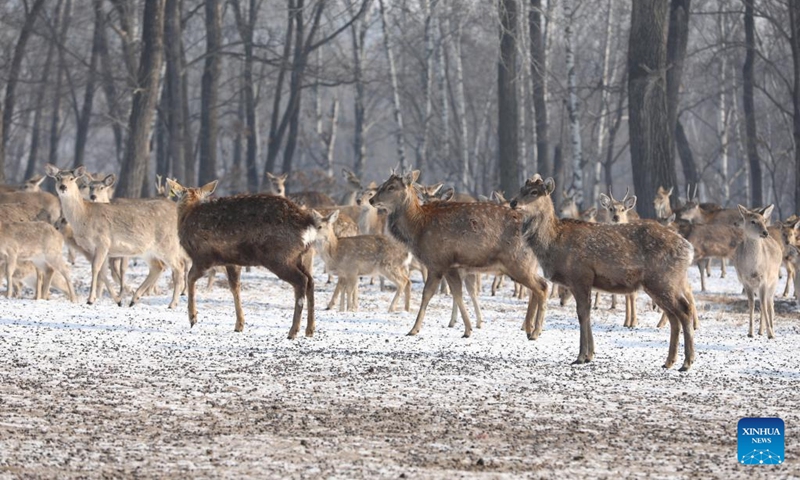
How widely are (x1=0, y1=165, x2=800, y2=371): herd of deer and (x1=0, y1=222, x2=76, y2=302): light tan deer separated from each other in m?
0.02

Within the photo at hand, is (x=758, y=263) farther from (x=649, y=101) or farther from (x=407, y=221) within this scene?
(x=649, y=101)

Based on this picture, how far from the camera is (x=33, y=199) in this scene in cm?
2181

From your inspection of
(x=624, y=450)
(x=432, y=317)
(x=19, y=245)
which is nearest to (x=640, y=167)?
(x=432, y=317)

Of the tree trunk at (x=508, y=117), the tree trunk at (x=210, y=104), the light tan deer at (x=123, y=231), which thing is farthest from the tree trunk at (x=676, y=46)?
the light tan deer at (x=123, y=231)

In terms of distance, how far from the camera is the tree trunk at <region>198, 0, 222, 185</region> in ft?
105

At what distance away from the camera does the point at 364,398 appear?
29.5 ft

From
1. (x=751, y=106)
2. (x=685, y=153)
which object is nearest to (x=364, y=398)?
(x=685, y=153)

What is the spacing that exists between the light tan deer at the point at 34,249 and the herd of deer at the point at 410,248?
0.02 metres

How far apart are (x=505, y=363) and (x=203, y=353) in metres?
2.62

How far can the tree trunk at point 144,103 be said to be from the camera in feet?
84.1

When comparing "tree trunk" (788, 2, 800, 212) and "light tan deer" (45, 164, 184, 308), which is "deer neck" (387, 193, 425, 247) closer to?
"light tan deer" (45, 164, 184, 308)

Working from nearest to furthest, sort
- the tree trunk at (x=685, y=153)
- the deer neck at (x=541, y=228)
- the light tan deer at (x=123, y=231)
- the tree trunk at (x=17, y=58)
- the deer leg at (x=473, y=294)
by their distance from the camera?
the deer neck at (x=541, y=228) < the deer leg at (x=473, y=294) < the light tan deer at (x=123, y=231) < the tree trunk at (x=17, y=58) < the tree trunk at (x=685, y=153)

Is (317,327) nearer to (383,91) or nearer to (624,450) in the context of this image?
(624,450)

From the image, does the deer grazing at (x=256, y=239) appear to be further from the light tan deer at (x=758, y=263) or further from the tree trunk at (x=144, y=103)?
the tree trunk at (x=144, y=103)
